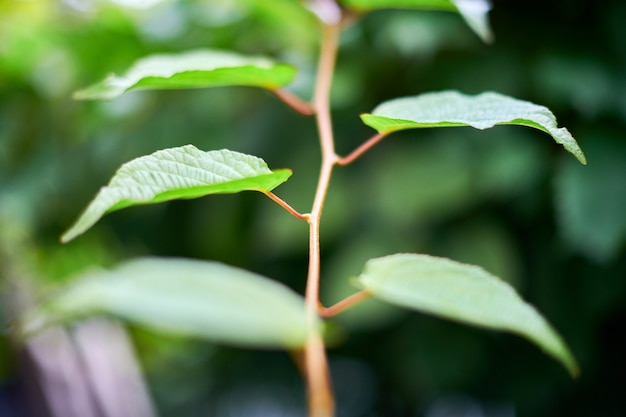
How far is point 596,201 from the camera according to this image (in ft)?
1.52

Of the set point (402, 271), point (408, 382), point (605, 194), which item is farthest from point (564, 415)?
point (402, 271)

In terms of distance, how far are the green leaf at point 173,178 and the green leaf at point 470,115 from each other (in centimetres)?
6

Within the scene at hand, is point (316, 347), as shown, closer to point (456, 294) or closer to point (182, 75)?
point (456, 294)

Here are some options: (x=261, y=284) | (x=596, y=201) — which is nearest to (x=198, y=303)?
(x=261, y=284)

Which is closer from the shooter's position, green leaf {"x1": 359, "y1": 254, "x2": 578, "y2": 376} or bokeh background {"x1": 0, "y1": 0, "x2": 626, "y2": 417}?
green leaf {"x1": 359, "y1": 254, "x2": 578, "y2": 376}

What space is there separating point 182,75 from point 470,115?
13 cm

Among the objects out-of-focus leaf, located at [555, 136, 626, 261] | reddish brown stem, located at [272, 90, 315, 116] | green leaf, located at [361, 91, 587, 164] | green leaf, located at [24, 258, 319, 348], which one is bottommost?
out-of-focus leaf, located at [555, 136, 626, 261]

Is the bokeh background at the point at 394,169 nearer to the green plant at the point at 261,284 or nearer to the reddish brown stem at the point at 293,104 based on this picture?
the reddish brown stem at the point at 293,104

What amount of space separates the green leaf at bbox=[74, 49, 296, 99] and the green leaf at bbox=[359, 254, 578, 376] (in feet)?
0.49

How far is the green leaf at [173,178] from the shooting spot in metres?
0.18

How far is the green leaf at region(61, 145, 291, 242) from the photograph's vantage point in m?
0.18

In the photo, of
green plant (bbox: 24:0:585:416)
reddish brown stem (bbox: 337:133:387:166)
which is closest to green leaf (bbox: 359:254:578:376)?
green plant (bbox: 24:0:585:416)

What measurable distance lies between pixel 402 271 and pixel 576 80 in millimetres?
359

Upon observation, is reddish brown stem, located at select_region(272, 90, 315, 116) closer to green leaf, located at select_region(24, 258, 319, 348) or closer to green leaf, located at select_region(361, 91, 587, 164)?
green leaf, located at select_region(361, 91, 587, 164)
